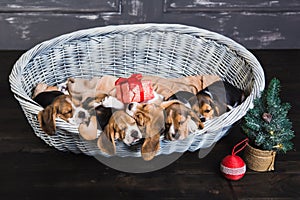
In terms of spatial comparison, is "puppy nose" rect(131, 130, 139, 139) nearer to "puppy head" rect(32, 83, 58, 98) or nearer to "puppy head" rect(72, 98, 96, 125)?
"puppy head" rect(72, 98, 96, 125)

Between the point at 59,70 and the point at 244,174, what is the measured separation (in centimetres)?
82

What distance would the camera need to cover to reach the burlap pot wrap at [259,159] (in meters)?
1.54

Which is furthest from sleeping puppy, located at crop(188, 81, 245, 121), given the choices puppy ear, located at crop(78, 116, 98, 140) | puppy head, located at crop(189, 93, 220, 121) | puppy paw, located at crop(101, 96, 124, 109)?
puppy ear, located at crop(78, 116, 98, 140)

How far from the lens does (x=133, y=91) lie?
156 centimetres

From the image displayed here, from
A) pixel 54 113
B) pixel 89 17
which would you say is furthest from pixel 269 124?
pixel 89 17

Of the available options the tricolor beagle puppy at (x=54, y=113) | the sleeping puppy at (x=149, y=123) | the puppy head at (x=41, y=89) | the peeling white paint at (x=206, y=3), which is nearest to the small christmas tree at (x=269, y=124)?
the sleeping puppy at (x=149, y=123)

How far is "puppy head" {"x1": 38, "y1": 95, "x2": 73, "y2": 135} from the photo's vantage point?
1.42 meters

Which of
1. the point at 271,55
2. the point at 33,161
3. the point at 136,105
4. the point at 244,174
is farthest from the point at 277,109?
the point at 271,55

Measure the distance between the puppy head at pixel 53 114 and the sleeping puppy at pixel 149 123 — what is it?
0.17 m

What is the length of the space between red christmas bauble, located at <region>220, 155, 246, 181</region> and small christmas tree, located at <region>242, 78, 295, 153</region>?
0.08 m

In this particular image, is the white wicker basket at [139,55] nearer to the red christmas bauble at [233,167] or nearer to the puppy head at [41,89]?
the puppy head at [41,89]

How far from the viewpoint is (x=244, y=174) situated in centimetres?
155

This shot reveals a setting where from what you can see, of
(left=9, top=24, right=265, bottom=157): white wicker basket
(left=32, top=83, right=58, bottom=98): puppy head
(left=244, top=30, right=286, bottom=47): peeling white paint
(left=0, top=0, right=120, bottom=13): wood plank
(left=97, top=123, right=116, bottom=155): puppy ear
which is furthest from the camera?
(left=244, top=30, right=286, bottom=47): peeling white paint

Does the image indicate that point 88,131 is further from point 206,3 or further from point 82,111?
point 206,3
